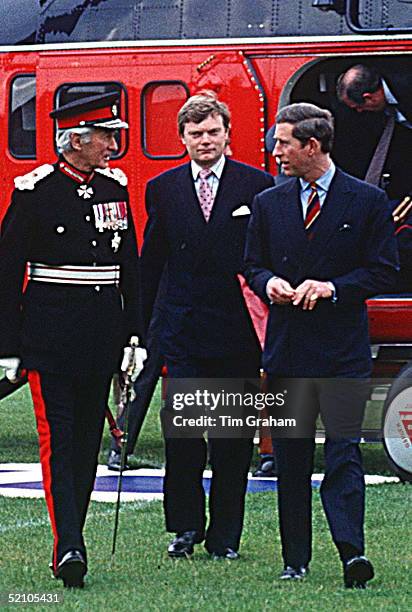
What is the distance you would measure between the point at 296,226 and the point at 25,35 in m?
6.00

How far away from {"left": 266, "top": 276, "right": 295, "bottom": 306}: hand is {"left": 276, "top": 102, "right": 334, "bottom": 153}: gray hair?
556 millimetres

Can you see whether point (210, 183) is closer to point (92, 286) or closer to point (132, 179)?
point (92, 286)

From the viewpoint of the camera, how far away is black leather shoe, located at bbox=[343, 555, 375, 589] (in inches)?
274

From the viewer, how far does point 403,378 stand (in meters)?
10.8

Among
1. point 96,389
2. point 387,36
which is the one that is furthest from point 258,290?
point 387,36

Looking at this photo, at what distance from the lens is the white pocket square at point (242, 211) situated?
7.94 m

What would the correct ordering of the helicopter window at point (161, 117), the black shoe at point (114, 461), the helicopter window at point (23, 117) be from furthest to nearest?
1. the helicopter window at point (23, 117)
2. the helicopter window at point (161, 117)
3. the black shoe at point (114, 461)

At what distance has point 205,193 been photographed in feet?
26.3

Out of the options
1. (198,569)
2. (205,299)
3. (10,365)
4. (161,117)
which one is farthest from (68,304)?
(161,117)

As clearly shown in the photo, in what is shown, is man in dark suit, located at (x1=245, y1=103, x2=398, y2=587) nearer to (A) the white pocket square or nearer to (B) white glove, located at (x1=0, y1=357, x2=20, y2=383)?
(A) the white pocket square

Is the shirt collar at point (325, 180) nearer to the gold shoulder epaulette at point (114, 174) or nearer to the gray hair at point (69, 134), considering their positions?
the gold shoulder epaulette at point (114, 174)

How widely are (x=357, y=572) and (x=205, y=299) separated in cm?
153

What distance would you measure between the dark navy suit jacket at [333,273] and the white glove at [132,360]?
1.69 ft

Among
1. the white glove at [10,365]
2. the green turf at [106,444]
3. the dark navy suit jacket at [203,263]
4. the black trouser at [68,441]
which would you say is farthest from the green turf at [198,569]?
the green turf at [106,444]
